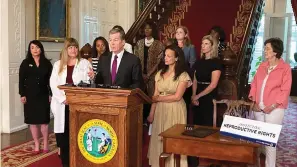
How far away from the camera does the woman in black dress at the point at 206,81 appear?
4496mm

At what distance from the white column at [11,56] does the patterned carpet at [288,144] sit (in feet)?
14.2

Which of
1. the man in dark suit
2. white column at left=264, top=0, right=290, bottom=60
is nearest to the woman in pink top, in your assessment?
the man in dark suit

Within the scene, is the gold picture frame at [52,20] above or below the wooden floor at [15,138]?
above

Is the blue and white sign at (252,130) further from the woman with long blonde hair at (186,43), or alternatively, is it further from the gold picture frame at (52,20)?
the gold picture frame at (52,20)

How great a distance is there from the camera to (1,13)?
6.63m

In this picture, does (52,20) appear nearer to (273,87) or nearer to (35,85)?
(35,85)

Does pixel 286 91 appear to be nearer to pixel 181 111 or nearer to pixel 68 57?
pixel 181 111

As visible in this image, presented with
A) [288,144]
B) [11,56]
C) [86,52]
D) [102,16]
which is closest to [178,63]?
[86,52]

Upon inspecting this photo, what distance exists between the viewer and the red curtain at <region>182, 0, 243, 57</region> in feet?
24.2

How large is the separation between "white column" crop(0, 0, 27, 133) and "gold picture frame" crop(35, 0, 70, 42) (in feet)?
1.96

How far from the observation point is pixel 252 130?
307cm

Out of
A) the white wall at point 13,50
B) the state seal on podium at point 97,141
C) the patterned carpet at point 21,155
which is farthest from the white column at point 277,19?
the state seal on podium at point 97,141

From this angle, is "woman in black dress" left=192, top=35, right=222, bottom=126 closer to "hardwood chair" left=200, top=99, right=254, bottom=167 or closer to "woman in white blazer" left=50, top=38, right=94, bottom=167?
"hardwood chair" left=200, top=99, right=254, bottom=167

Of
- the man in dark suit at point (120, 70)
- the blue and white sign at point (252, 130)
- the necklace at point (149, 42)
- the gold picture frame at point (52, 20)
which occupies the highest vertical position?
the gold picture frame at point (52, 20)
